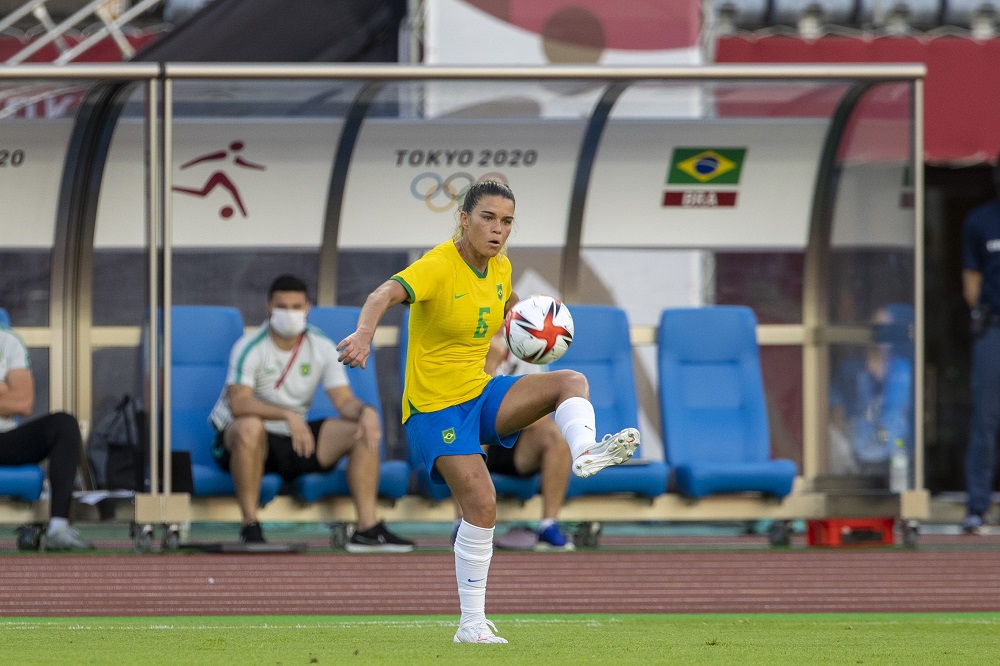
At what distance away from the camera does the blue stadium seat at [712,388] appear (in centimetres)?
1103

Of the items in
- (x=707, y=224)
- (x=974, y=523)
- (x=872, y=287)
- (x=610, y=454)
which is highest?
(x=707, y=224)

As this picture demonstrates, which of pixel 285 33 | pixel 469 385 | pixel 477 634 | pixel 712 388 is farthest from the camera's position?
pixel 285 33

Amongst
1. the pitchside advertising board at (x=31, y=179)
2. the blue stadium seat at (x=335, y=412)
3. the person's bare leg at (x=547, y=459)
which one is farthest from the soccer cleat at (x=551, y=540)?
the pitchside advertising board at (x=31, y=179)

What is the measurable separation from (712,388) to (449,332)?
506 centimetres

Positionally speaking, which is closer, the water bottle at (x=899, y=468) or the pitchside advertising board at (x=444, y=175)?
the water bottle at (x=899, y=468)

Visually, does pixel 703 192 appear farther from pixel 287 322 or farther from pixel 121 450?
pixel 121 450

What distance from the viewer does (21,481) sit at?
9961 mm

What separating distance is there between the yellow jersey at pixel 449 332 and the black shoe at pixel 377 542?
3691 mm

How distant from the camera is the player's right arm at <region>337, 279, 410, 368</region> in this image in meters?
5.57

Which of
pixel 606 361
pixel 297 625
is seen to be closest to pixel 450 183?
pixel 606 361

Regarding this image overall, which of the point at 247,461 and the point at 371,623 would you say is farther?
the point at 247,461

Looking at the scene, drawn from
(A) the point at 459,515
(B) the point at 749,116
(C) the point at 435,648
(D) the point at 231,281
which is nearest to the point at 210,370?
(D) the point at 231,281

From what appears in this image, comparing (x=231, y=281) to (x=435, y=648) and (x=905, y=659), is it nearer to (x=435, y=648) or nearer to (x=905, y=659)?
(x=435, y=648)

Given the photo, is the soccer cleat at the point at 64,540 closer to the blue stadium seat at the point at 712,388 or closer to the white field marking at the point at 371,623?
the white field marking at the point at 371,623
